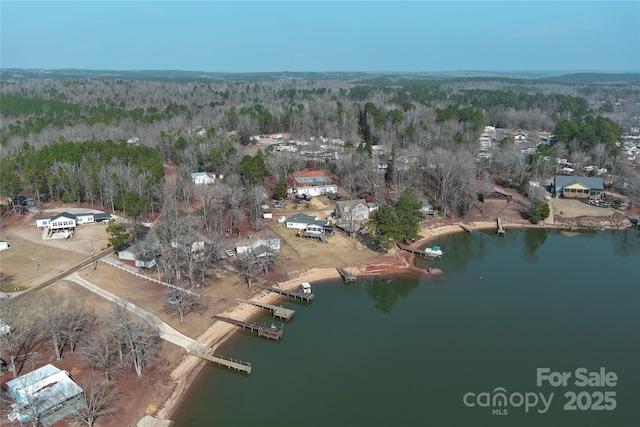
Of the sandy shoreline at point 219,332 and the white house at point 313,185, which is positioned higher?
the white house at point 313,185

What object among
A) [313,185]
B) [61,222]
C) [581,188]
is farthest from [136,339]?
[581,188]

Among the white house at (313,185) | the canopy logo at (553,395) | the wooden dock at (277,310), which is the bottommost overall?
the canopy logo at (553,395)

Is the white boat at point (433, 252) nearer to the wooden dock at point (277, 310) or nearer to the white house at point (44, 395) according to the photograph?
the wooden dock at point (277, 310)

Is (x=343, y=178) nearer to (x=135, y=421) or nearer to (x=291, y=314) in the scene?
(x=291, y=314)

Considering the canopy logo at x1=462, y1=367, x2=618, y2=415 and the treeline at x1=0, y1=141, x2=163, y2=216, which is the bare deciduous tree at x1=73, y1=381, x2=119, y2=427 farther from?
the treeline at x1=0, y1=141, x2=163, y2=216

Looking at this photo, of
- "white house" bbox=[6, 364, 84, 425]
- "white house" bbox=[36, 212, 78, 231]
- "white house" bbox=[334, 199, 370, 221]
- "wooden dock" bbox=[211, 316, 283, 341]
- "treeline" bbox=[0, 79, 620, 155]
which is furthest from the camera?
"treeline" bbox=[0, 79, 620, 155]

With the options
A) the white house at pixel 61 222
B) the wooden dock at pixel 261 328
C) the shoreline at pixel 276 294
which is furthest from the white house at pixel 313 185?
the wooden dock at pixel 261 328

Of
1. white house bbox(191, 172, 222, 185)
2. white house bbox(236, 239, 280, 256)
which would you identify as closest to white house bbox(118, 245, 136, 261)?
white house bbox(236, 239, 280, 256)
